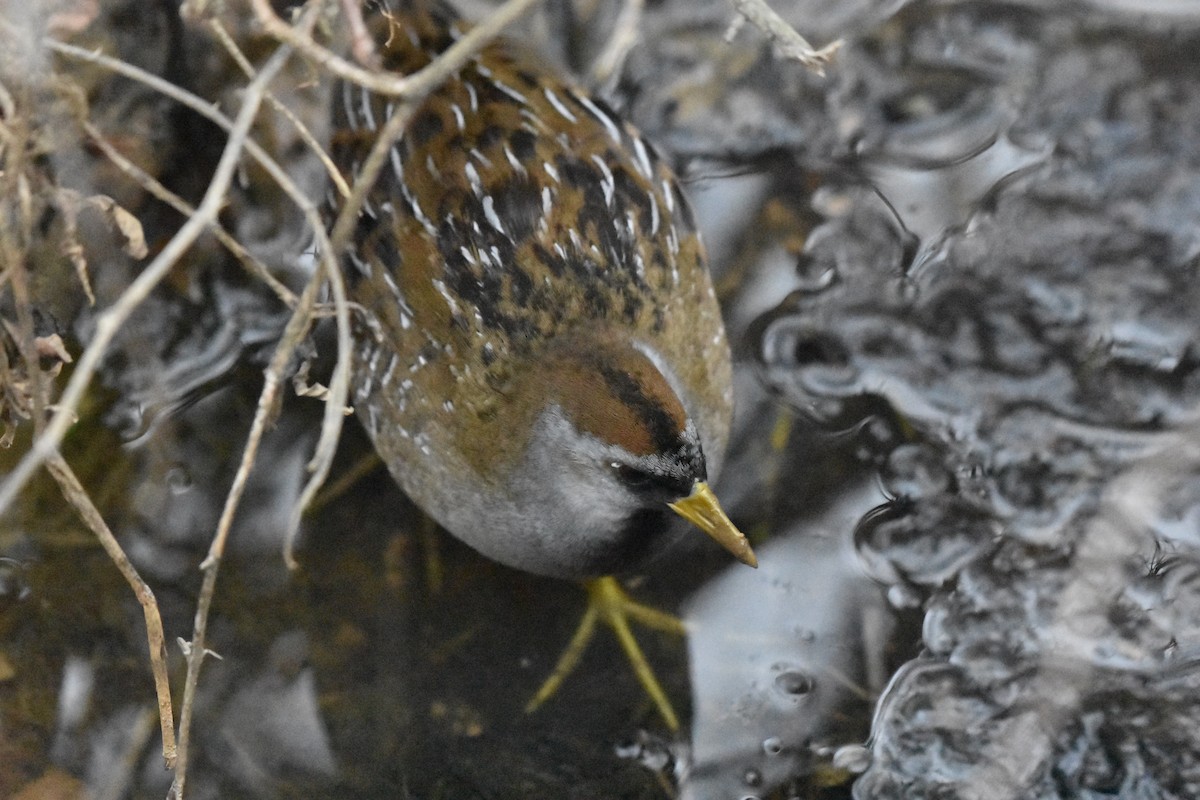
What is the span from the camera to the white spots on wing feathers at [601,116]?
3.87 metres

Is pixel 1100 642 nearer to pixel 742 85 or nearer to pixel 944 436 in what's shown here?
pixel 944 436

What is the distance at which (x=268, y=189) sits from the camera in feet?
15.2

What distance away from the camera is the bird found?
337cm

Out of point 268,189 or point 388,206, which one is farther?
point 268,189

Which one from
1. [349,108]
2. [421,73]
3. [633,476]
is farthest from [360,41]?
[349,108]

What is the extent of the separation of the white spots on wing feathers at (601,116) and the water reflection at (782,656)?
132 cm

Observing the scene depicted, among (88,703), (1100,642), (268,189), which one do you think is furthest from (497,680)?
(268,189)

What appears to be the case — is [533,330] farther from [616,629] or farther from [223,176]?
[223,176]

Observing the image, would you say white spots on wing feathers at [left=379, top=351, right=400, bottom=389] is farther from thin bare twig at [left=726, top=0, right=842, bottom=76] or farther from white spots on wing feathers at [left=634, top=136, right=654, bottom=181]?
thin bare twig at [left=726, top=0, right=842, bottom=76]

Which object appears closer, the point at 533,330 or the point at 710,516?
the point at 710,516

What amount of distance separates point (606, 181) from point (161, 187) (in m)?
1.21

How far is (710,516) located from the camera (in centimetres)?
327

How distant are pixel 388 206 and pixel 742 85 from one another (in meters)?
1.77

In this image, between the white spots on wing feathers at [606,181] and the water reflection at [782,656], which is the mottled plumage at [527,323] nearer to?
the white spots on wing feathers at [606,181]
